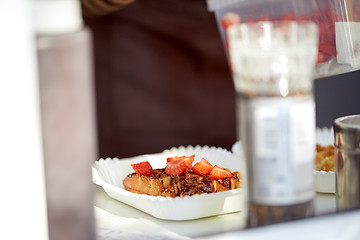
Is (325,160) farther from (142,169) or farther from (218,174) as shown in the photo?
(142,169)

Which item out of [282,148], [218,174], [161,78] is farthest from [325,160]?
[161,78]

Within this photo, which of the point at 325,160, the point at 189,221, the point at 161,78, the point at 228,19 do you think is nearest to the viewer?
the point at 189,221

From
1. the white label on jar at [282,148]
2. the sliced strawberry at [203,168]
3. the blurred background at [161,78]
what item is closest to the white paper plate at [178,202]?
Answer: the sliced strawberry at [203,168]

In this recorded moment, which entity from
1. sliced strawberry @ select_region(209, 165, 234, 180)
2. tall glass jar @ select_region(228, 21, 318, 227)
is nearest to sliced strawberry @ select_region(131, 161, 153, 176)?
sliced strawberry @ select_region(209, 165, 234, 180)

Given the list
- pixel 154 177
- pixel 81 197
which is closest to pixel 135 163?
pixel 154 177

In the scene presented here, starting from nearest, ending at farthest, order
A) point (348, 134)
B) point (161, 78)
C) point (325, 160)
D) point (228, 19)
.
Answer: point (348, 134) < point (228, 19) < point (325, 160) < point (161, 78)

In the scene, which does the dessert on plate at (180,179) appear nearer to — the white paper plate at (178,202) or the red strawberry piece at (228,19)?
the white paper plate at (178,202)
